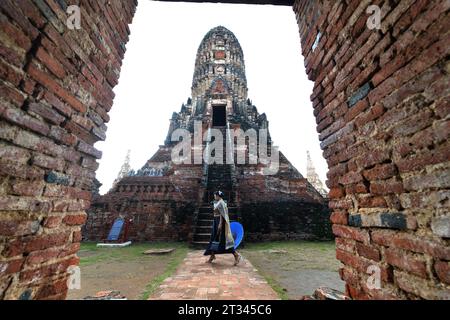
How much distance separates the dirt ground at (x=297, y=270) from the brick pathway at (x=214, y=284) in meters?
0.27

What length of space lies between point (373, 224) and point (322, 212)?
28.0 ft

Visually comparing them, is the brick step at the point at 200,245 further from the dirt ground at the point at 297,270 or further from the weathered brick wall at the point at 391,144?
the weathered brick wall at the point at 391,144

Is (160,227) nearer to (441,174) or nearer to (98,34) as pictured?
(98,34)

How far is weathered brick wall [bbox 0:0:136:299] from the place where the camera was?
129 cm

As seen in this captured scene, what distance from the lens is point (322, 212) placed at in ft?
30.2

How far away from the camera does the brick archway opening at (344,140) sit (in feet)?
3.84

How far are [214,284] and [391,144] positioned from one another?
3.22 metres

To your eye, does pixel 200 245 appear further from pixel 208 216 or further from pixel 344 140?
pixel 344 140

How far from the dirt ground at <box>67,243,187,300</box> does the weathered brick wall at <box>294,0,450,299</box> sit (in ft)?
9.49

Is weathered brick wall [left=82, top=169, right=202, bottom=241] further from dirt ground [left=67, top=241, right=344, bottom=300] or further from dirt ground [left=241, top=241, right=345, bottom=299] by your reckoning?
dirt ground [left=241, top=241, right=345, bottom=299]

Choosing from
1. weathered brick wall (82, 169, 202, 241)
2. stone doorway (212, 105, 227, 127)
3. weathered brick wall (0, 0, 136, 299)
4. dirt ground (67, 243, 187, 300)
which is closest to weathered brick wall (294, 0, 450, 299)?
weathered brick wall (0, 0, 136, 299)

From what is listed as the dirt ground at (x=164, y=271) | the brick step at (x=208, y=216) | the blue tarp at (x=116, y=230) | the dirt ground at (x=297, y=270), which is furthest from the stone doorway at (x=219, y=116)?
the dirt ground at (x=164, y=271)

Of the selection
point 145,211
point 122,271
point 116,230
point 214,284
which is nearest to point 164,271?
point 122,271

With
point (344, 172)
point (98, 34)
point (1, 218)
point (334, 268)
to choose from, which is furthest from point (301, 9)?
point (334, 268)
